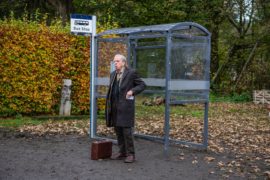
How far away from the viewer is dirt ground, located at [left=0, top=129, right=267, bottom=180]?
6.96 m

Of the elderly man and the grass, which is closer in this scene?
the elderly man

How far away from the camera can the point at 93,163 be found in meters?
7.76

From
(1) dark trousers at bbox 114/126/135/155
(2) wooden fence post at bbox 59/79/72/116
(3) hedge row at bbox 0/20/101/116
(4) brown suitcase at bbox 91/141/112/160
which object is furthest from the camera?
(2) wooden fence post at bbox 59/79/72/116

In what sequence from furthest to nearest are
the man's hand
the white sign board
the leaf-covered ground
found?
the white sign board
the leaf-covered ground
the man's hand

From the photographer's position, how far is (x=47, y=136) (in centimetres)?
1055

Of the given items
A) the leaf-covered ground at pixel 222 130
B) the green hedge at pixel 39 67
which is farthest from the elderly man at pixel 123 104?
the green hedge at pixel 39 67

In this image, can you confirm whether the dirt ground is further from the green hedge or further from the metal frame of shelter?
the green hedge

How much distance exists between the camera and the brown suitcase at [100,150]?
26.2 feet

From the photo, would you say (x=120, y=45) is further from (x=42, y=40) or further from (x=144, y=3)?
(x=144, y=3)

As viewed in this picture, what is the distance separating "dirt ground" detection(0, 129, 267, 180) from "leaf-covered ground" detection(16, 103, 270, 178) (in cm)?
23

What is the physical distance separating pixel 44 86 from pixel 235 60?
14.2 meters

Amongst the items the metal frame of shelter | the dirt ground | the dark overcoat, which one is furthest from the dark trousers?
the metal frame of shelter

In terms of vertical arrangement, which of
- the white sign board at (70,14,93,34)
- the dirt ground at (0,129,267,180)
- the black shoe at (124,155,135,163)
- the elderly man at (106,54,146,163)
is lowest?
the dirt ground at (0,129,267,180)

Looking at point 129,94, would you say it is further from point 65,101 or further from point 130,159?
point 65,101
